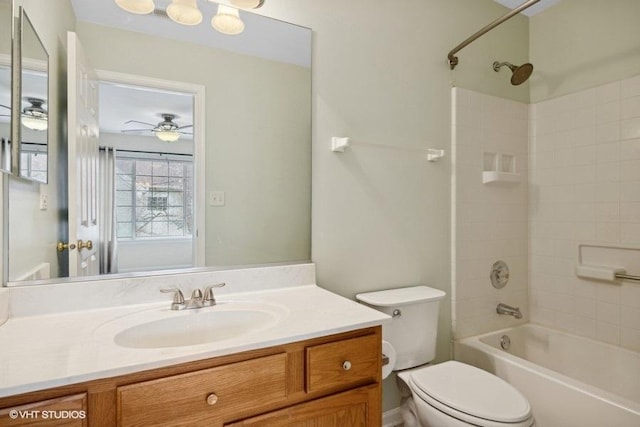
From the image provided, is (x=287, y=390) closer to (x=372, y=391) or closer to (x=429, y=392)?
(x=372, y=391)

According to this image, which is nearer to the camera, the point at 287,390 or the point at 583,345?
the point at 287,390

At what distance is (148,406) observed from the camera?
852 millimetres

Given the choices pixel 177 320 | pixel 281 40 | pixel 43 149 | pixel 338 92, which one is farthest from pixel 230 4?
pixel 177 320

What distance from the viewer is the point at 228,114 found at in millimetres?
1533

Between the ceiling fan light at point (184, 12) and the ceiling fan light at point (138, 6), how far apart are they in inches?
2.6

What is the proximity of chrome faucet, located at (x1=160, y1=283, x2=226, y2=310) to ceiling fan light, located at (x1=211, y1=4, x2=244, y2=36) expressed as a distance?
1.05 m

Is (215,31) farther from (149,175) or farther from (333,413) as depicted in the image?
(333,413)

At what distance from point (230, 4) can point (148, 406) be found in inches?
57.4

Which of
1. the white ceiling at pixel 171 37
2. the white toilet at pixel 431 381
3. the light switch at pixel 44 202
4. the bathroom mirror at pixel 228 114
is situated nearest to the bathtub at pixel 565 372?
the white toilet at pixel 431 381

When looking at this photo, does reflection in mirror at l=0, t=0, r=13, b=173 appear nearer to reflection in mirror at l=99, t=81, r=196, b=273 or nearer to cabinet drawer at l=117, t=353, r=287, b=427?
reflection in mirror at l=99, t=81, r=196, b=273

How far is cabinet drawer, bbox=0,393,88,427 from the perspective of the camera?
736mm

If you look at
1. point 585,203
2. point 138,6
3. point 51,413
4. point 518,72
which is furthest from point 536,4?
point 51,413

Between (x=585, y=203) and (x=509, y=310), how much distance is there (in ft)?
2.68

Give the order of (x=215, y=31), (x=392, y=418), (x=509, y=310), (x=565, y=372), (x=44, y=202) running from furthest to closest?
(x=509, y=310) < (x=565, y=372) < (x=392, y=418) < (x=215, y=31) < (x=44, y=202)
